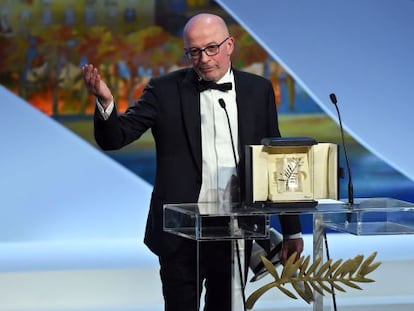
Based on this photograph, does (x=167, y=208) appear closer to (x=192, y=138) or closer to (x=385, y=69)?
(x=192, y=138)

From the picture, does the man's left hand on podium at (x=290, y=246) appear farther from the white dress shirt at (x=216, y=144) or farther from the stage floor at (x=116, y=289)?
the stage floor at (x=116, y=289)

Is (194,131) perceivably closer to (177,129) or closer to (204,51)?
(177,129)

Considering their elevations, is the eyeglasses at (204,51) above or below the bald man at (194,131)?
above

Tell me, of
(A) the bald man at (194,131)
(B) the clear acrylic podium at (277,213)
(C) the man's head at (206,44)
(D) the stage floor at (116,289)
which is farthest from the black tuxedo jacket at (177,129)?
(D) the stage floor at (116,289)

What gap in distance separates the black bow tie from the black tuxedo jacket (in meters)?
0.04

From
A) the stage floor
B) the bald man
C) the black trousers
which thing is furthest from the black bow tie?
the stage floor

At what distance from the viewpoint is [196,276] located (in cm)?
306

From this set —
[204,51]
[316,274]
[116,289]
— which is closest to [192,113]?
[204,51]

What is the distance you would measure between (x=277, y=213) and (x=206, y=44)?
720 mm

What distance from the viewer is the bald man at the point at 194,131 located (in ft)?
10.2

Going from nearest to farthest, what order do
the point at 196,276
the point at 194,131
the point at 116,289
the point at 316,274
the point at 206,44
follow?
1. the point at 316,274
2. the point at 196,276
3. the point at 206,44
4. the point at 194,131
5. the point at 116,289

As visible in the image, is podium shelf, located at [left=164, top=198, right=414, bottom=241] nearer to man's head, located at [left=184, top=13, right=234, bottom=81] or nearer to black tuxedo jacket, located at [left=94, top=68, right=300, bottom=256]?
black tuxedo jacket, located at [left=94, top=68, right=300, bottom=256]

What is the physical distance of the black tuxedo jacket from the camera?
3273 millimetres

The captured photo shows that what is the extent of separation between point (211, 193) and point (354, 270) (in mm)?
716
